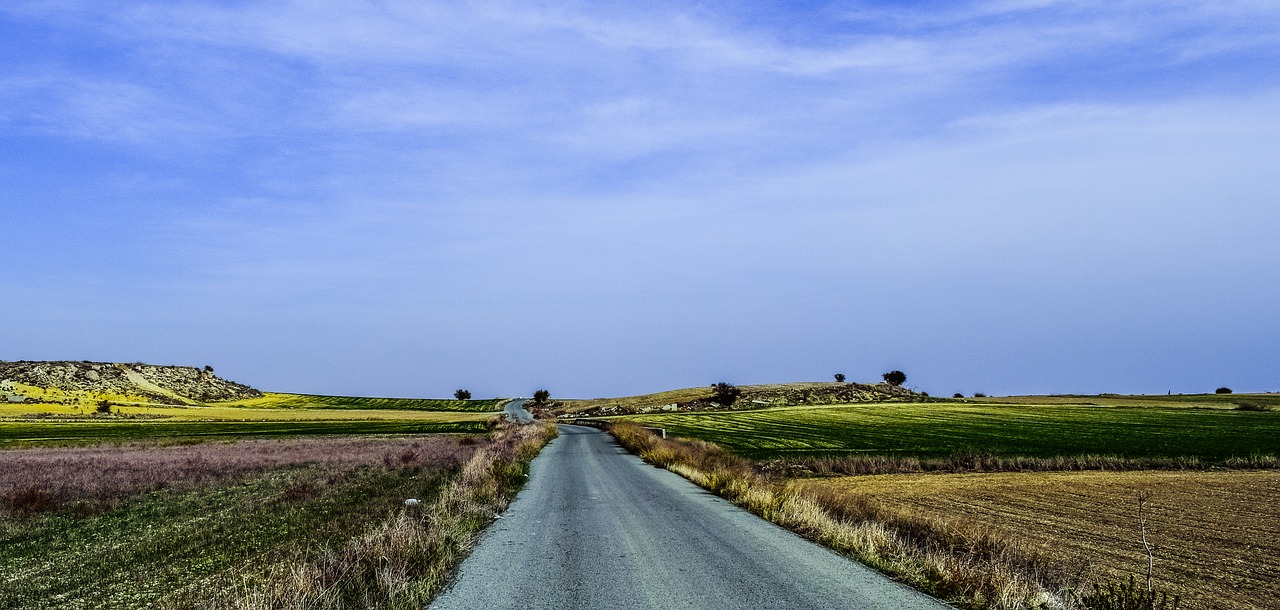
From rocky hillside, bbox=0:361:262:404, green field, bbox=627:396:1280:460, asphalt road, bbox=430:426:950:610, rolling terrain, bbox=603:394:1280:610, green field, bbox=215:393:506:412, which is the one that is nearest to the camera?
asphalt road, bbox=430:426:950:610

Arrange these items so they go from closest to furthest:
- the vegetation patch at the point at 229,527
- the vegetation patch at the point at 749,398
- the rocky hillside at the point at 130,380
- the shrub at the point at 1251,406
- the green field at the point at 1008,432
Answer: the vegetation patch at the point at 229,527 → the green field at the point at 1008,432 → the shrub at the point at 1251,406 → the vegetation patch at the point at 749,398 → the rocky hillside at the point at 130,380

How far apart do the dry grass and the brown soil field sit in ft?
75.1

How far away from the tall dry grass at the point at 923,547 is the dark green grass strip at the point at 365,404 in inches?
5502

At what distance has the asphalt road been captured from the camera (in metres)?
9.95

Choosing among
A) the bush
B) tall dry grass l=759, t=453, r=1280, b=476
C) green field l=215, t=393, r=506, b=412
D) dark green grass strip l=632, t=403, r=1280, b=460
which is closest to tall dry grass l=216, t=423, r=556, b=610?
the bush

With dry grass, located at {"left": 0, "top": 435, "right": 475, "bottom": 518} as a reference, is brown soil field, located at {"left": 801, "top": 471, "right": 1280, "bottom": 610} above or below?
below

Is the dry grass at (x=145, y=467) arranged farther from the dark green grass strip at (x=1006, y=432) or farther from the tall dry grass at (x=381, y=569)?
the dark green grass strip at (x=1006, y=432)

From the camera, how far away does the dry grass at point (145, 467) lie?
23578 mm

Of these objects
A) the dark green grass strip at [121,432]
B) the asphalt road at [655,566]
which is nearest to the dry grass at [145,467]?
the dark green grass strip at [121,432]

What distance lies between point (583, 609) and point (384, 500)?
49.8ft

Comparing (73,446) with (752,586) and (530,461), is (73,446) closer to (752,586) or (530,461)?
(530,461)

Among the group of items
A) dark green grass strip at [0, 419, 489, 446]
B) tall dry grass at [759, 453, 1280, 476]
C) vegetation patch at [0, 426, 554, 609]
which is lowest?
tall dry grass at [759, 453, 1280, 476]

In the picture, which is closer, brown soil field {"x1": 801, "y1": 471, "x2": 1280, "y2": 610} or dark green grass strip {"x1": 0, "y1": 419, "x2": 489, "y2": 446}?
brown soil field {"x1": 801, "y1": 471, "x2": 1280, "y2": 610}

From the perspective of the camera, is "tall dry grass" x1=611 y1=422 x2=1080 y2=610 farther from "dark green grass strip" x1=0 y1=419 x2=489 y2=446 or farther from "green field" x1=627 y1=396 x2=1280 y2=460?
"dark green grass strip" x1=0 y1=419 x2=489 y2=446
